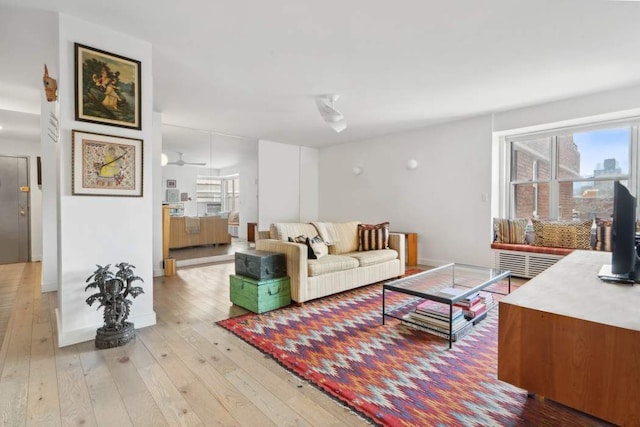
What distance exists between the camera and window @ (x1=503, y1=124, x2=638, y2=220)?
A: 13.1 ft

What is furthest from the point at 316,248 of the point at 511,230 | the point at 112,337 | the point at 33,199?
the point at 33,199

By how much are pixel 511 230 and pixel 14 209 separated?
8.23 m

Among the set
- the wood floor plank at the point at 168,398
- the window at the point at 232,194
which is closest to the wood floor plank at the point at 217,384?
the wood floor plank at the point at 168,398

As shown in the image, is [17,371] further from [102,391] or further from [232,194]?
[232,194]

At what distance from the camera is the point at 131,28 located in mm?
2355

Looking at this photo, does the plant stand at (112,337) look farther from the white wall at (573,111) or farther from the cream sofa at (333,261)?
the white wall at (573,111)

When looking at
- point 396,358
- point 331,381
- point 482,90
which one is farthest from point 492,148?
point 331,381

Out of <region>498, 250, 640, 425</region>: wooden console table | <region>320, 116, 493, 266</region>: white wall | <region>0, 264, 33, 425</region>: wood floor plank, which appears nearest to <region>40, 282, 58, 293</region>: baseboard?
<region>0, 264, 33, 425</region>: wood floor plank

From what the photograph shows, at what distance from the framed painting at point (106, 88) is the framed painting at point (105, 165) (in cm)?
14

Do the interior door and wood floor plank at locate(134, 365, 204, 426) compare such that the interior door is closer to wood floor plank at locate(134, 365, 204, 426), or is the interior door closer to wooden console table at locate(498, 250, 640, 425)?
wood floor plank at locate(134, 365, 204, 426)

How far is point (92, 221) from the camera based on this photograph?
2344 mm

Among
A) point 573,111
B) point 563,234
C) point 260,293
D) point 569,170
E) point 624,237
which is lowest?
point 260,293

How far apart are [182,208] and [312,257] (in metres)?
2.92

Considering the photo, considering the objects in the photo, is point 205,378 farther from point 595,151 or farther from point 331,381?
point 595,151
